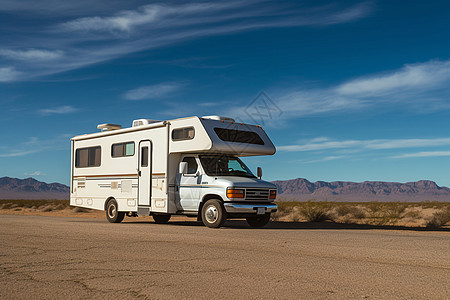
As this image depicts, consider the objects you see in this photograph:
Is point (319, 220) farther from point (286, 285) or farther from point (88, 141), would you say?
point (286, 285)

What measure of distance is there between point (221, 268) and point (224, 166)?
28.7ft

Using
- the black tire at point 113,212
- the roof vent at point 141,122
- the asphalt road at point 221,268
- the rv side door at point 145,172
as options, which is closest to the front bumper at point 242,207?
the asphalt road at point 221,268

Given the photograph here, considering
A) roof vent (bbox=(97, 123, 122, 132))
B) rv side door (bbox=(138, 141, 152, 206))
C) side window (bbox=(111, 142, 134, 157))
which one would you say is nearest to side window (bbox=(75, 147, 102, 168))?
roof vent (bbox=(97, 123, 122, 132))

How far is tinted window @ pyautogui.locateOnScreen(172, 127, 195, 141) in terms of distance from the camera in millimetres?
16273

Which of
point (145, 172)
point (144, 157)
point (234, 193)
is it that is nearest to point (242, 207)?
point (234, 193)

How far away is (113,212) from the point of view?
19.2 metres

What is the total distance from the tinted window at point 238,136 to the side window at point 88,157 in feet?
19.2

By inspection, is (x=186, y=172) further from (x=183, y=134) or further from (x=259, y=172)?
(x=259, y=172)

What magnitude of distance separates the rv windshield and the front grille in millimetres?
855

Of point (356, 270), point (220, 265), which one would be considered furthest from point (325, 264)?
point (220, 265)

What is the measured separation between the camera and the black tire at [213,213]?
1541cm

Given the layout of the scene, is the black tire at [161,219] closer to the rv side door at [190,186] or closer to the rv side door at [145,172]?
the rv side door at [145,172]

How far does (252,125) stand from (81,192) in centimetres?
771

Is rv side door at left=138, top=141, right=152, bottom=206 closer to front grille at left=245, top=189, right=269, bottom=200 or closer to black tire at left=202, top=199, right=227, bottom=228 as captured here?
black tire at left=202, top=199, right=227, bottom=228
